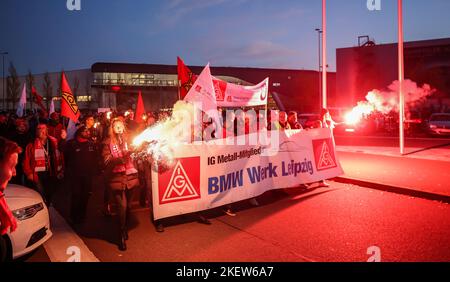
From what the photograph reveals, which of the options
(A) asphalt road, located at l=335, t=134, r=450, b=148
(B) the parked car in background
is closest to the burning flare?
(A) asphalt road, located at l=335, t=134, r=450, b=148

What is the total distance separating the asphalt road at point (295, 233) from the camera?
5.51 meters

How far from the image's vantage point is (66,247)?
6078 millimetres

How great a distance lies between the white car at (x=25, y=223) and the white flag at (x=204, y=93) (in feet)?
10.9

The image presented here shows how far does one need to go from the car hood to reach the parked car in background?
2447 centimetres

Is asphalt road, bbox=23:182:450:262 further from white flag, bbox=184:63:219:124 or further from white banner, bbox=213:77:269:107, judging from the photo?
white banner, bbox=213:77:269:107

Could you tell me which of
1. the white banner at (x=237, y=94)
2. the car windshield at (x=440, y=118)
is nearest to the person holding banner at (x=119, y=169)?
the white banner at (x=237, y=94)

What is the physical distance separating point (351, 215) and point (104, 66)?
58.2 metres

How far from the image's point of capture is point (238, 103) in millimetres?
9797

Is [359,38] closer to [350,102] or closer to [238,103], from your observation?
[350,102]

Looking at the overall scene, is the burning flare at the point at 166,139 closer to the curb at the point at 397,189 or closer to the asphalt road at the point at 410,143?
the curb at the point at 397,189

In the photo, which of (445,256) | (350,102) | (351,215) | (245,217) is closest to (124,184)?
(245,217)

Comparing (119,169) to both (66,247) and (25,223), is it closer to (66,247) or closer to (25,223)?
(66,247)
